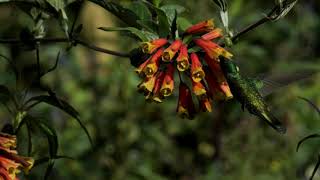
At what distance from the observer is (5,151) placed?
150 cm

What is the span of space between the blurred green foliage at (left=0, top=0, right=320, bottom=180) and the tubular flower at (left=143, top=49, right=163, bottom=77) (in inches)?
63.8

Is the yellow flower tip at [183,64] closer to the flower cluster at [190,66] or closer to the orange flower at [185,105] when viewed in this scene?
the flower cluster at [190,66]

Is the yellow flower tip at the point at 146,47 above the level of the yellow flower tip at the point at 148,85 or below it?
above

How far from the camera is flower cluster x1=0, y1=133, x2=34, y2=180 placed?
1.46 metres

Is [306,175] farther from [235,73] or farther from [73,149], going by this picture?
[235,73]

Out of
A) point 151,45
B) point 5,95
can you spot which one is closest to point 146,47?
point 151,45

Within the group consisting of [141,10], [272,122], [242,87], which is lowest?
[272,122]

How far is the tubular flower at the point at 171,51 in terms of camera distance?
54.6 inches

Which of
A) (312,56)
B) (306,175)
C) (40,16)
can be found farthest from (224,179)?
(40,16)

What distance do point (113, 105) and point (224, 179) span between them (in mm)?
607

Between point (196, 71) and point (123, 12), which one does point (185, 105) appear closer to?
point (196, 71)

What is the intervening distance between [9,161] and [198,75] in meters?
0.40

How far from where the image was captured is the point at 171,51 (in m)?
1.39

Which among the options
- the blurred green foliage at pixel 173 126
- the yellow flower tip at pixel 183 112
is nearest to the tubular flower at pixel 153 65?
the yellow flower tip at pixel 183 112
